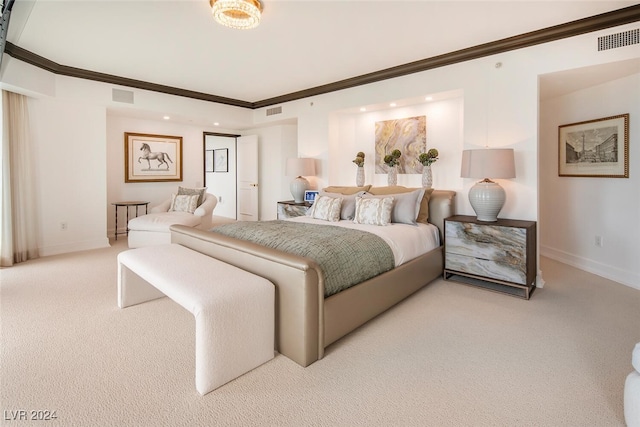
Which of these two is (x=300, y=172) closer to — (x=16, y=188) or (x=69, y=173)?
(x=69, y=173)

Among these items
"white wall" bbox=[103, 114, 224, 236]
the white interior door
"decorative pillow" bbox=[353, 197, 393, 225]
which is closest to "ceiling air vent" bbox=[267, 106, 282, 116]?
the white interior door

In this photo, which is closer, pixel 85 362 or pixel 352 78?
pixel 85 362

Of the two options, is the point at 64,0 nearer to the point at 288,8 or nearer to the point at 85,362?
the point at 288,8

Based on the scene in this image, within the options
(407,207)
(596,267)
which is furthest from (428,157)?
(596,267)

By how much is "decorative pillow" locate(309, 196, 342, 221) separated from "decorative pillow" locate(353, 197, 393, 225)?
0.95 ft

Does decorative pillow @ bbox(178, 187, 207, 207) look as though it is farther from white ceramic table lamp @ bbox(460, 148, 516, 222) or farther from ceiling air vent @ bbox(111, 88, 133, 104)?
white ceramic table lamp @ bbox(460, 148, 516, 222)

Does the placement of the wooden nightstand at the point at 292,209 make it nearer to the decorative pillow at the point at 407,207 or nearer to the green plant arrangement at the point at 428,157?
the decorative pillow at the point at 407,207

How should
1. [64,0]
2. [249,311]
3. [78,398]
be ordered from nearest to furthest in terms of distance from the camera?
1. [78,398]
2. [249,311]
3. [64,0]

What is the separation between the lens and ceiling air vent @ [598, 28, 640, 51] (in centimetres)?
289

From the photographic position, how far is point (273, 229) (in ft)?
10.1

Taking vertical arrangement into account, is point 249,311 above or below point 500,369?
above

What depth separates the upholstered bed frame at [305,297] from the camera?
6.54ft

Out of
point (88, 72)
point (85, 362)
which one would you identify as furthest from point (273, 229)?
point (88, 72)

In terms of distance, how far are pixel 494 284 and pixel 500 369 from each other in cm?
176
